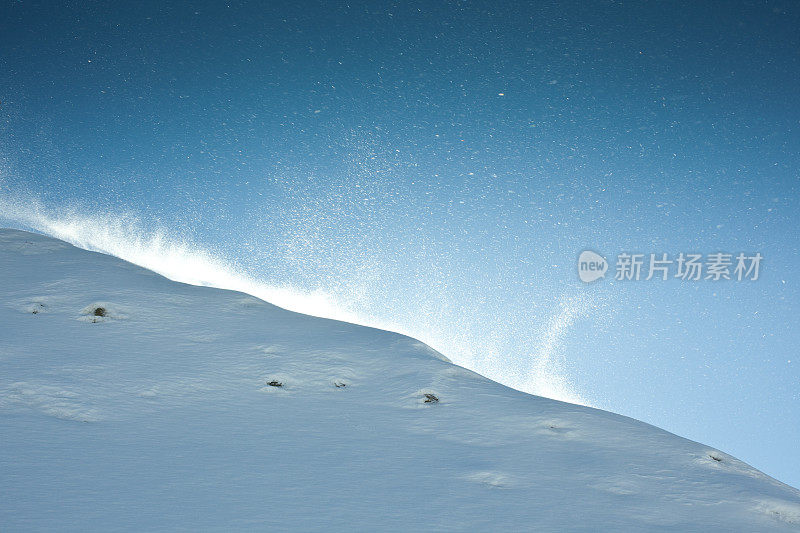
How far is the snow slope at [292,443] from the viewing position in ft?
9.14

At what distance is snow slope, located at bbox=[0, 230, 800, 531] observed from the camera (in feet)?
9.14

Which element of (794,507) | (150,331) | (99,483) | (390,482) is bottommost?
(99,483)

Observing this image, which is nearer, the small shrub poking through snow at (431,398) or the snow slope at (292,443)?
the snow slope at (292,443)

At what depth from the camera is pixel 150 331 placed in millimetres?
5516

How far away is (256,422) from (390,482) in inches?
49.9

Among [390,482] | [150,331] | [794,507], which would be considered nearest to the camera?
[390,482]

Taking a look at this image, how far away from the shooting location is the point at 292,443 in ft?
12.1

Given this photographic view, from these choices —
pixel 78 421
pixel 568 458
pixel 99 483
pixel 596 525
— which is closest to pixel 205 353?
pixel 78 421

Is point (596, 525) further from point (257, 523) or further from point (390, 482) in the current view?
point (257, 523)

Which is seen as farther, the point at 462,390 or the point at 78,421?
the point at 462,390

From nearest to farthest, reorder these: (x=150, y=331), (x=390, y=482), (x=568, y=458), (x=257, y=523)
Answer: (x=257, y=523) → (x=390, y=482) → (x=568, y=458) → (x=150, y=331)

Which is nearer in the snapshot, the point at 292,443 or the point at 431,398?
the point at 292,443

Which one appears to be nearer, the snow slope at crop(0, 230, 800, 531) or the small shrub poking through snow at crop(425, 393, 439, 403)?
the snow slope at crop(0, 230, 800, 531)

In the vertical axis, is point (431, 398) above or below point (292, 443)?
above
